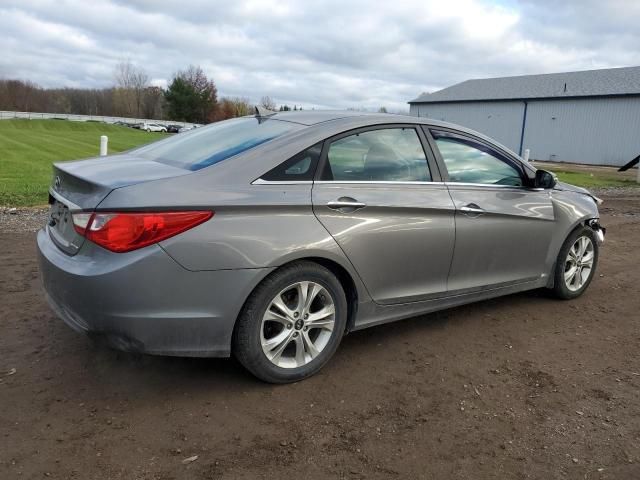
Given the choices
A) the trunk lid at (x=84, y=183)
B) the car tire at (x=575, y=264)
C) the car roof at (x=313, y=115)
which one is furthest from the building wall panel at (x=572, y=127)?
the trunk lid at (x=84, y=183)

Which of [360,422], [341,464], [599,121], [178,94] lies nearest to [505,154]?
[360,422]

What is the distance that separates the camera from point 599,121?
3700 cm

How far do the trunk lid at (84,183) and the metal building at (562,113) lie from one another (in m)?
37.9

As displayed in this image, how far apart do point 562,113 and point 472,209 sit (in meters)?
39.8

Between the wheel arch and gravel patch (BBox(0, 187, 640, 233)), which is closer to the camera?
the wheel arch

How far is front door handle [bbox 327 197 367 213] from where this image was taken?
3.27 meters

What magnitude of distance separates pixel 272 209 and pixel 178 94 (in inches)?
3228

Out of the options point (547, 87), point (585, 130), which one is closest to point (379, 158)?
point (585, 130)

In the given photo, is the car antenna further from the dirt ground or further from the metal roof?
the metal roof

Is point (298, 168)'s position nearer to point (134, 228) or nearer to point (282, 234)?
point (282, 234)

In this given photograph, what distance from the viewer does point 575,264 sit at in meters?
5.00

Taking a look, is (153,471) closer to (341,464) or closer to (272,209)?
(341,464)

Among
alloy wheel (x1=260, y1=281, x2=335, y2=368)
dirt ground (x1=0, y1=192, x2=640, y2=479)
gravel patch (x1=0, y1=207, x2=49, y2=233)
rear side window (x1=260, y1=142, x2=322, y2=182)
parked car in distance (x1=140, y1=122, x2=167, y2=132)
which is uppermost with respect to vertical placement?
parked car in distance (x1=140, y1=122, x2=167, y2=132)

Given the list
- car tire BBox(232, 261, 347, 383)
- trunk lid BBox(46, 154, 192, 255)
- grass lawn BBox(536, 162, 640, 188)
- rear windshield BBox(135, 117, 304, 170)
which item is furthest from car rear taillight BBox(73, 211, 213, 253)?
grass lawn BBox(536, 162, 640, 188)
